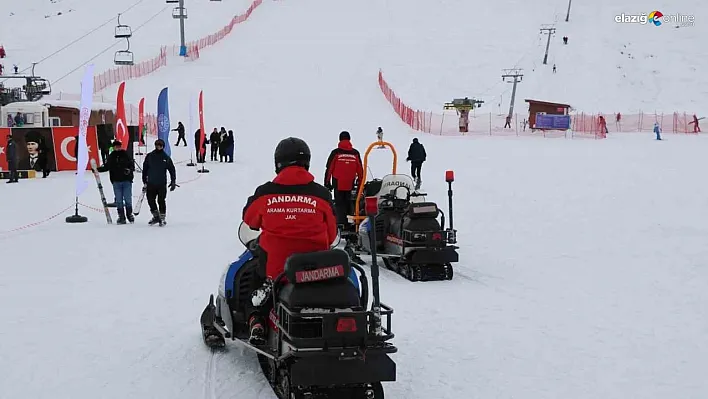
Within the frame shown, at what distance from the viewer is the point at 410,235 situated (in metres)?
10.1

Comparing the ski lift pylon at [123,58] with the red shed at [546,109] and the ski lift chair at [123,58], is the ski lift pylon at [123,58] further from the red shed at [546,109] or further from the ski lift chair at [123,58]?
the red shed at [546,109]

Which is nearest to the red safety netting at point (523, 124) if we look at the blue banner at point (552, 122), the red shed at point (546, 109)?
the blue banner at point (552, 122)

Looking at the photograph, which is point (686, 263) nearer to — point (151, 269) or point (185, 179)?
point (151, 269)

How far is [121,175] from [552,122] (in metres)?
31.6

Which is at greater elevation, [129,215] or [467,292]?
[129,215]

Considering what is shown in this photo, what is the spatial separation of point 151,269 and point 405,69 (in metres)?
51.0

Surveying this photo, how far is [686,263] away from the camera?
427 inches

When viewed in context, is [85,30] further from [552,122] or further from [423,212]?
[423,212]

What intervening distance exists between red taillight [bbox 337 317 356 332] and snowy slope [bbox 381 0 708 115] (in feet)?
151

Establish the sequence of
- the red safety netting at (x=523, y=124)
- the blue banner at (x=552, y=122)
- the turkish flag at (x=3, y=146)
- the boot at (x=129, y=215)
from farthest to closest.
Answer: the red safety netting at (x=523, y=124) < the blue banner at (x=552, y=122) < the turkish flag at (x=3, y=146) < the boot at (x=129, y=215)

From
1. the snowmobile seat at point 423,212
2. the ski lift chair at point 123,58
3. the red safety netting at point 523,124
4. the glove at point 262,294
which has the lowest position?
the glove at point 262,294

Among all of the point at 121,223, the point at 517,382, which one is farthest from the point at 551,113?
the point at 517,382

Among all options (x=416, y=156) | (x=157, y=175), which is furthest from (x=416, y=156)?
(x=157, y=175)

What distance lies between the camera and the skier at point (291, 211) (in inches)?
213
